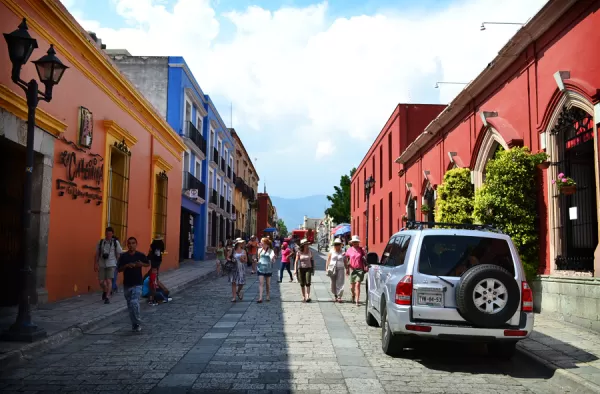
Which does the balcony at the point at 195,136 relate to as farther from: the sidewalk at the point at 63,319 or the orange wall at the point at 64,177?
the sidewalk at the point at 63,319

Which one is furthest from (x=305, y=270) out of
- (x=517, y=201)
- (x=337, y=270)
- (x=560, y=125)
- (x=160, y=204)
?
(x=160, y=204)

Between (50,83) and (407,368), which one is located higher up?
(50,83)

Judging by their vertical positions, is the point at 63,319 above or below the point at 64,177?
below

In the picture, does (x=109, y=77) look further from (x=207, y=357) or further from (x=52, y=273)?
(x=207, y=357)

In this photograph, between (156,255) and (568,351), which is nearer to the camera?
(568,351)

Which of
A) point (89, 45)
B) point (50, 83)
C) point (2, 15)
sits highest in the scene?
point (89, 45)

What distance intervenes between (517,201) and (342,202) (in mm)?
54251

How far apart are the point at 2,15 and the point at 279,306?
25.8ft

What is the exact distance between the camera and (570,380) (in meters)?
5.76

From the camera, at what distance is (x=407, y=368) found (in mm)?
6418

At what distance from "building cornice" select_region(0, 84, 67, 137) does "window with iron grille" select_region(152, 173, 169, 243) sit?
29.8 ft

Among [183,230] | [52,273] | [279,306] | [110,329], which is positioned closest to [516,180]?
[279,306]

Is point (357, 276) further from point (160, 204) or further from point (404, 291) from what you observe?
point (160, 204)

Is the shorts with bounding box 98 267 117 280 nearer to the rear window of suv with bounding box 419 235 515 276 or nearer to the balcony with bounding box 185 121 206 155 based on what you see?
the rear window of suv with bounding box 419 235 515 276
